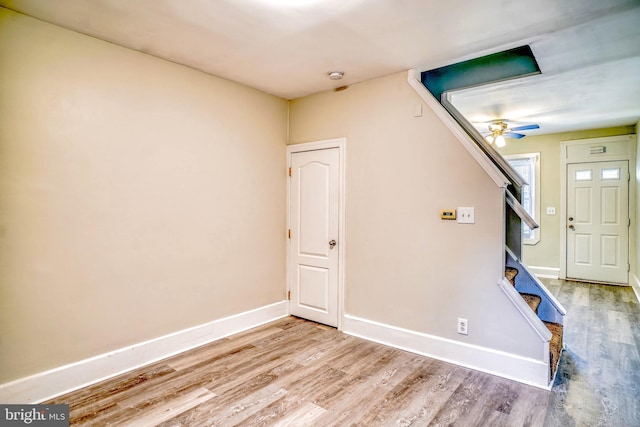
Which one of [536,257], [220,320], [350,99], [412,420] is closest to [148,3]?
[350,99]

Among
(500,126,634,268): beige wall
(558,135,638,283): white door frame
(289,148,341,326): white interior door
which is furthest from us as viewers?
(500,126,634,268): beige wall

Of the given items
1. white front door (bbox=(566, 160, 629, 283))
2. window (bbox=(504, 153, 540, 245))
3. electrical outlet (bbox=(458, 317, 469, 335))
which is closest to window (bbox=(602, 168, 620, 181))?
white front door (bbox=(566, 160, 629, 283))

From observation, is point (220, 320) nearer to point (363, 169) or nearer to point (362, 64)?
point (363, 169)

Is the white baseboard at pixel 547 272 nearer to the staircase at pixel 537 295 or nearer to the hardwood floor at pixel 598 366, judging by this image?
the hardwood floor at pixel 598 366

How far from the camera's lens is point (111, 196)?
265cm

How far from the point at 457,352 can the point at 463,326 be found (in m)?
0.23

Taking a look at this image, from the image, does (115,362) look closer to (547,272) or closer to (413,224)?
(413,224)

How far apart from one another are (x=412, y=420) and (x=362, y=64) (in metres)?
2.79

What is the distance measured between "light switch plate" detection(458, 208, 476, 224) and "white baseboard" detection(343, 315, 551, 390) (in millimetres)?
1046

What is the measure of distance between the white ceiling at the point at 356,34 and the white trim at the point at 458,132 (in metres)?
0.16

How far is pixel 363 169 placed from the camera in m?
3.51

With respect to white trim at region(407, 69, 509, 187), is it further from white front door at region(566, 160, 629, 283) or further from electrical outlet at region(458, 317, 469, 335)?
white front door at region(566, 160, 629, 283)

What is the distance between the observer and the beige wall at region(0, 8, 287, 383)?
2250mm
